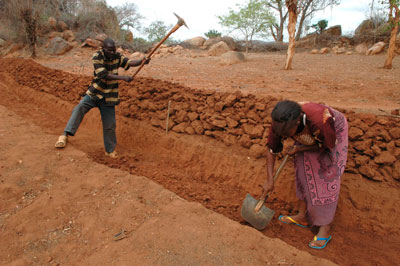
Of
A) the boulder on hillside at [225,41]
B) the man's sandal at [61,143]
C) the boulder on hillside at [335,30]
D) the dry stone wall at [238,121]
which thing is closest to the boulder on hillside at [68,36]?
the boulder on hillside at [225,41]

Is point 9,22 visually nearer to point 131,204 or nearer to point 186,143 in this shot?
point 186,143

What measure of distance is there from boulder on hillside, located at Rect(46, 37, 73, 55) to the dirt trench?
28.7 feet

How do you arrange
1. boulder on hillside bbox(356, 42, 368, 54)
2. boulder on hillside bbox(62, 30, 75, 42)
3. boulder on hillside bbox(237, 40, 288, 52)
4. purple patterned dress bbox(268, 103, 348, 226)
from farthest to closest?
boulder on hillside bbox(62, 30, 75, 42)
boulder on hillside bbox(237, 40, 288, 52)
boulder on hillside bbox(356, 42, 368, 54)
purple patterned dress bbox(268, 103, 348, 226)

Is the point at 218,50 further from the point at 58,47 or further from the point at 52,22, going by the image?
the point at 52,22

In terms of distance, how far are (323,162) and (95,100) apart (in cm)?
272

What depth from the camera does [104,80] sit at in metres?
3.35

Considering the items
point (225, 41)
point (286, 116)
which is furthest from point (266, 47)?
point (286, 116)

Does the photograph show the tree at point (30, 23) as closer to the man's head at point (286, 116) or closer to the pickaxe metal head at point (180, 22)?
the pickaxe metal head at point (180, 22)

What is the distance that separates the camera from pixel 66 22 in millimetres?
16641

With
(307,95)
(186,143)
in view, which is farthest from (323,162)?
(307,95)

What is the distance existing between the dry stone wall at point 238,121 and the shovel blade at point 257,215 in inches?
43.1

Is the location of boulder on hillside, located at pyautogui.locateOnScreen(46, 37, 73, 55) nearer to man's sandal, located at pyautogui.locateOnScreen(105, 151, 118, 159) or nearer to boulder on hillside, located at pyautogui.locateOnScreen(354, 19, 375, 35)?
man's sandal, located at pyautogui.locateOnScreen(105, 151, 118, 159)

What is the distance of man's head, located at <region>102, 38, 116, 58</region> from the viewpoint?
3.15 metres

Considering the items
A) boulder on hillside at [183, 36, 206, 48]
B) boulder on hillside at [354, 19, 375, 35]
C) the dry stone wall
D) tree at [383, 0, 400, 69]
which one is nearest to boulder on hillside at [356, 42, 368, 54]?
boulder on hillside at [354, 19, 375, 35]
